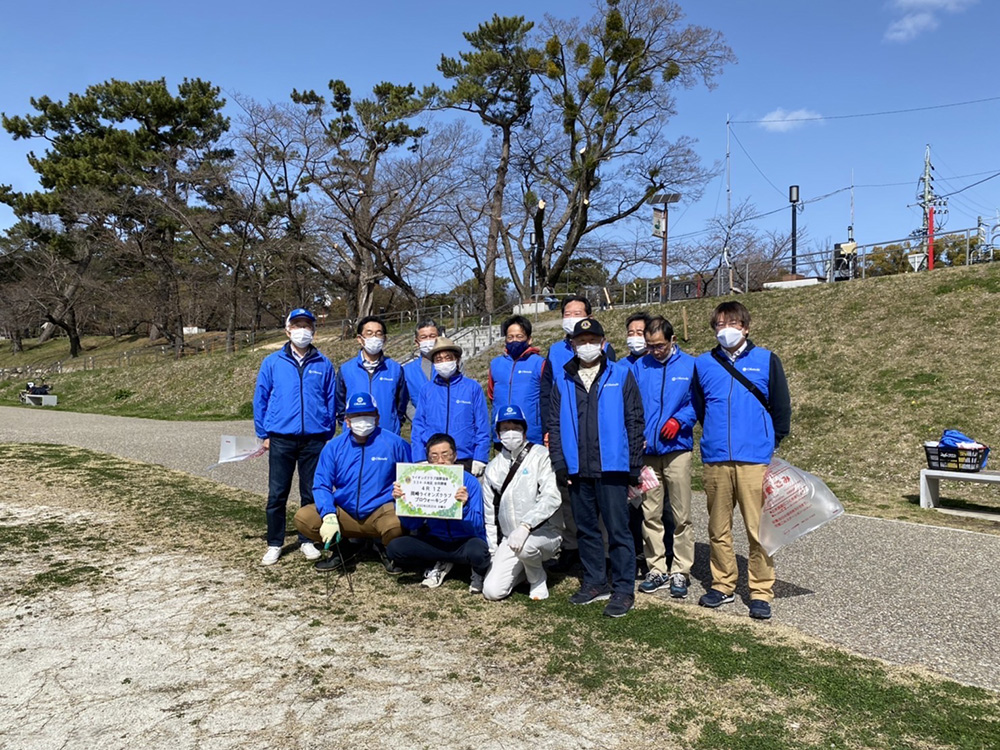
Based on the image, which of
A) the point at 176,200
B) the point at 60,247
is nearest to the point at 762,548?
the point at 176,200

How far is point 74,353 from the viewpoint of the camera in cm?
4481

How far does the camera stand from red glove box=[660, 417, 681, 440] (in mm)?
4590

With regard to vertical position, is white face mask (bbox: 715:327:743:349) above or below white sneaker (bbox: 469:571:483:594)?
above

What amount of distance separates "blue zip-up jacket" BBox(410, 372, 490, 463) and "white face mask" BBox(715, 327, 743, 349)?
1.77 metres

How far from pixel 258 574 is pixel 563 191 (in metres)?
30.0

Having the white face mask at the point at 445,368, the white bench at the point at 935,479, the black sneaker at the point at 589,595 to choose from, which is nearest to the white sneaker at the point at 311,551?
the white face mask at the point at 445,368

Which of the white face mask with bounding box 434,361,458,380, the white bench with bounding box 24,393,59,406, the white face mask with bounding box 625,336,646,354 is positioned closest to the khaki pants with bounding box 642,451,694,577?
the white face mask with bounding box 625,336,646,354

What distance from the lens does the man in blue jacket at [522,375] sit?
5.30 meters

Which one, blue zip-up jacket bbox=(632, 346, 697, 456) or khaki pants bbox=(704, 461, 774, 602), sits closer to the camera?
khaki pants bbox=(704, 461, 774, 602)

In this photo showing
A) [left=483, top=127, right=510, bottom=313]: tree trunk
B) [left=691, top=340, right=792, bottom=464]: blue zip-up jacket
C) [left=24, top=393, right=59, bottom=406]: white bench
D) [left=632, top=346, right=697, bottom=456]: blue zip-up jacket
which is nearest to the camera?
[left=691, top=340, right=792, bottom=464]: blue zip-up jacket

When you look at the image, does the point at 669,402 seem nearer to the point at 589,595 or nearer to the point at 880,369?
the point at 589,595

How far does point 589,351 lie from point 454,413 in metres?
1.22

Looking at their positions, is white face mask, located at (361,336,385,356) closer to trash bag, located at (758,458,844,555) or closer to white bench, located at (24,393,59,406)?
trash bag, located at (758,458,844,555)

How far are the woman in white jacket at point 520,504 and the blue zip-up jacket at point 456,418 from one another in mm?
476
